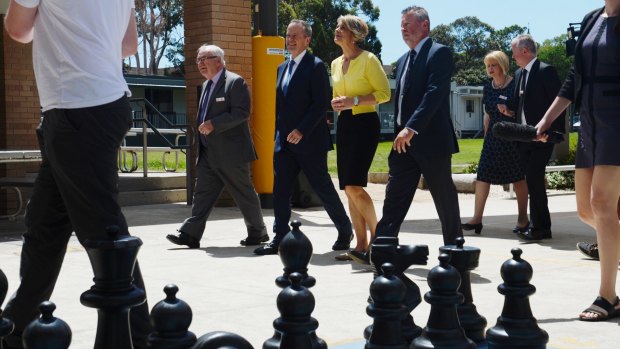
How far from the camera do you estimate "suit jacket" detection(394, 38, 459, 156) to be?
261 inches

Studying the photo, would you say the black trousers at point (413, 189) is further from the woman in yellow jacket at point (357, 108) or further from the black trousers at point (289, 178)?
the black trousers at point (289, 178)

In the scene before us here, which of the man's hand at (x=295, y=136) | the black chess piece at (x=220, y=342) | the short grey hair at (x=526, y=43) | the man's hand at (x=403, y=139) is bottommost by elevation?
the black chess piece at (x=220, y=342)

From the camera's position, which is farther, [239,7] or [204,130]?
[239,7]

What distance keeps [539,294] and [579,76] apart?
56.4 inches

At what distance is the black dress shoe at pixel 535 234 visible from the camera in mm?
9195

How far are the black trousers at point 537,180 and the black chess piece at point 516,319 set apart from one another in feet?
21.0

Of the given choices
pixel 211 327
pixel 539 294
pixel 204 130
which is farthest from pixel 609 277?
pixel 204 130

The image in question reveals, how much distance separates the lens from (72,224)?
405cm

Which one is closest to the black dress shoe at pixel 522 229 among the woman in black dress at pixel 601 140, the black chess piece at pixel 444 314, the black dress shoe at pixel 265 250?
the black dress shoe at pixel 265 250

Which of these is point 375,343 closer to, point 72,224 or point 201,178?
point 72,224

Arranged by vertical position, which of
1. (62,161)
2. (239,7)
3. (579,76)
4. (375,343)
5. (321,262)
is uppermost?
(239,7)

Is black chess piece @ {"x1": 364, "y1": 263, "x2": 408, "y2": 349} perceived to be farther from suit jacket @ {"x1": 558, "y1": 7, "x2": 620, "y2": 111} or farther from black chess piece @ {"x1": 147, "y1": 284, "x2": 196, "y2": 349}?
suit jacket @ {"x1": 558, "y1": 7, "x2": 620, "y2": 111}

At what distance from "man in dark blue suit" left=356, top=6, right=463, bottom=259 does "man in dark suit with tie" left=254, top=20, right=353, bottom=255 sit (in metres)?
1.48

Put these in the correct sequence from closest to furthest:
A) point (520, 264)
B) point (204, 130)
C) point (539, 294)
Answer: point (520, 264) < point (539, 294) < point (204, 130)
